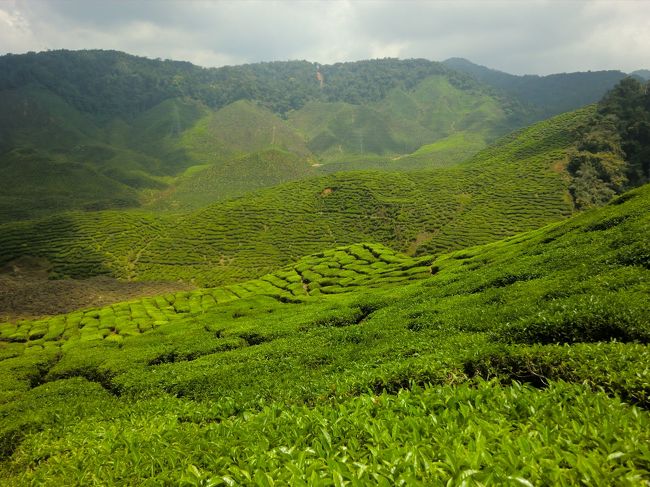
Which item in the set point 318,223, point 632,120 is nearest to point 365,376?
point 318,223

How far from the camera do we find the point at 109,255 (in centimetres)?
11250

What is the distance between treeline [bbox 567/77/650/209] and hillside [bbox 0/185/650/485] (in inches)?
3662

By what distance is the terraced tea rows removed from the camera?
5212 cm

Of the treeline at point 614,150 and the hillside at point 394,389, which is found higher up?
the treeline at point 614,150

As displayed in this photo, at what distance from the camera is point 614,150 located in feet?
393

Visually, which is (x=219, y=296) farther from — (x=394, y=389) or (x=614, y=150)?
(x=614, y=150)

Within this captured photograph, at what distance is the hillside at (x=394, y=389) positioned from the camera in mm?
5516

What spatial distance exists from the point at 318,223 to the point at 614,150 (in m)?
100

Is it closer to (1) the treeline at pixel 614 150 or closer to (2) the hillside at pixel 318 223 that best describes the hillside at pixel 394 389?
(2) the hillside at pixel 318 223

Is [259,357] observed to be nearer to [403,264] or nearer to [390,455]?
[390,455]

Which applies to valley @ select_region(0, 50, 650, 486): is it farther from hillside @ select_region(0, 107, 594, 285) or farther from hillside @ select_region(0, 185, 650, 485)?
hillside @ select_region(0, 107, 594, 285)

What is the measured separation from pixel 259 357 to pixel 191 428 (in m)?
13.3

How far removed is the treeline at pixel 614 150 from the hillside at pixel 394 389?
305 feet

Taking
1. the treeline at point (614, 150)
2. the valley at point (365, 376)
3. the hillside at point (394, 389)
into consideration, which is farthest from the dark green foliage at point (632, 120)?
the hillside at point (394, 389)
